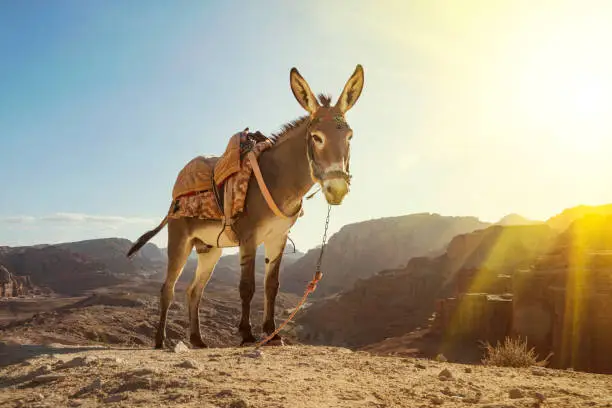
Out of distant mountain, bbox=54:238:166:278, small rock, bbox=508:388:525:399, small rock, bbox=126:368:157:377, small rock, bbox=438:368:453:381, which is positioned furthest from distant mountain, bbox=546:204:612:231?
distant mountain, bbox=54:238:166:278

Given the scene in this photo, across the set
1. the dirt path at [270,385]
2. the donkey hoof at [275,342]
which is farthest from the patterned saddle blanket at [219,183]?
the dirt path at [270,385]

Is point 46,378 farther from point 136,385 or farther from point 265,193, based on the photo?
point 265,193

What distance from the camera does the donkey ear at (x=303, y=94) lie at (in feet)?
18.4

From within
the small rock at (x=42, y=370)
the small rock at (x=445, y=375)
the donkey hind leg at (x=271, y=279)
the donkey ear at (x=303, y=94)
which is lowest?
the small rock at (x=42, y=370)

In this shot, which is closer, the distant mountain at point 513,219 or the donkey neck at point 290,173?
the donkey neck at point 290,173

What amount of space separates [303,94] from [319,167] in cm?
116

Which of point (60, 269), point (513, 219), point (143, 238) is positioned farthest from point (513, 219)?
point (143, 238)

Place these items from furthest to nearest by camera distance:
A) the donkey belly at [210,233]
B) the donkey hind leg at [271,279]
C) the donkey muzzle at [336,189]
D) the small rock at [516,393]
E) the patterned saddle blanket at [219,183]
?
the donkey belly at [210,233] < the donkey hind leg at [271,279] < the patterned saddle blanket at [219,183] < the donkey muzzle at [336,189] < the small rock at [516,393]

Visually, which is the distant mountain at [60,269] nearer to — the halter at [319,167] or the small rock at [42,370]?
the small rock at [42,370]

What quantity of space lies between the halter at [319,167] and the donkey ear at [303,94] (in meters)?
0.23

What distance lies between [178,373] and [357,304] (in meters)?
62.6

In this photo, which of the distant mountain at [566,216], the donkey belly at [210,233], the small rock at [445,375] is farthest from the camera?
the distant mountain at [566,216]

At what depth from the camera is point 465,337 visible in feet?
112

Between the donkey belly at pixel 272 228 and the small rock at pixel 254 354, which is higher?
the donkey belly at pixel 272 228
